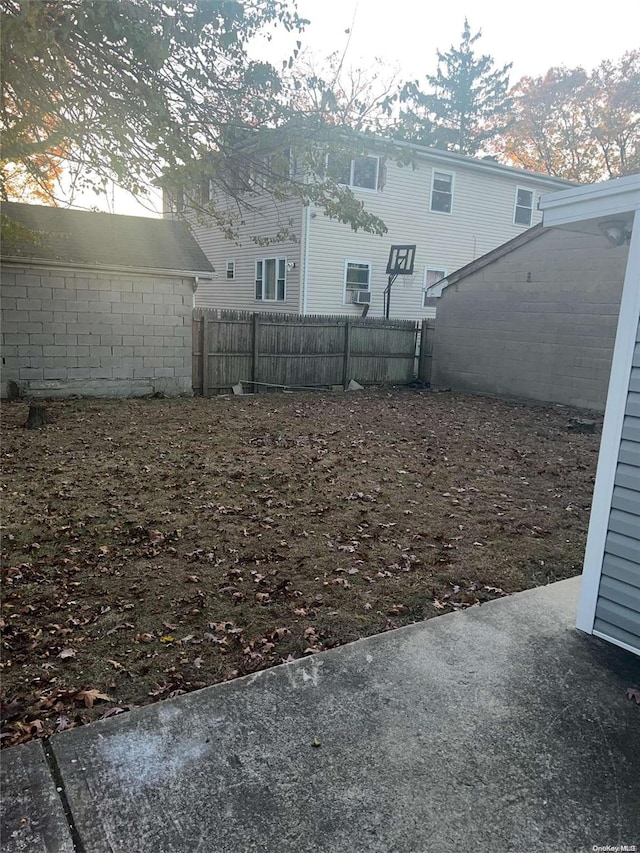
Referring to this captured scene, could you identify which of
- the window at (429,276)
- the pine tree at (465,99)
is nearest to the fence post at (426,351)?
the window at (429,276)

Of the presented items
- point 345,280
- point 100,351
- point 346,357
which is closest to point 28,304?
point 100,351

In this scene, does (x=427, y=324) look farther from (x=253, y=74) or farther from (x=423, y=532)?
(x=423, y=532)

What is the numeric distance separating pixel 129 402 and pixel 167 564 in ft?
26.8

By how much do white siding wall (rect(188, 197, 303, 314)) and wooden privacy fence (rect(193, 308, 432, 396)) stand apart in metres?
2.67

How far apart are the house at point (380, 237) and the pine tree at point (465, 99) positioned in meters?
18.2

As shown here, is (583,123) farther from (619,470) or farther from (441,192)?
(619,470)

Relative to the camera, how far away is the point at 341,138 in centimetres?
712

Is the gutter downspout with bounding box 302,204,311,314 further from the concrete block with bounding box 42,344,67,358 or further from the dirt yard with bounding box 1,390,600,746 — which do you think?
the dirt yard with bounding box 1,390,600,746

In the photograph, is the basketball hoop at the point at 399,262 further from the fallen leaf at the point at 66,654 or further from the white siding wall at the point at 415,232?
the fallen leaf at the point at 66,654

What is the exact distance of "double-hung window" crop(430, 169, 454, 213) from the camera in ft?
62.3

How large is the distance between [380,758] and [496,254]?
45.4ft

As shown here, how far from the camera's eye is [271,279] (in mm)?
18828

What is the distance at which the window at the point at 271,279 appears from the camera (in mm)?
18219

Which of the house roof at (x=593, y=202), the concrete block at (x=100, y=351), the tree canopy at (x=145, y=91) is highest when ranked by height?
the tree canopy at (x=145, y=91)
